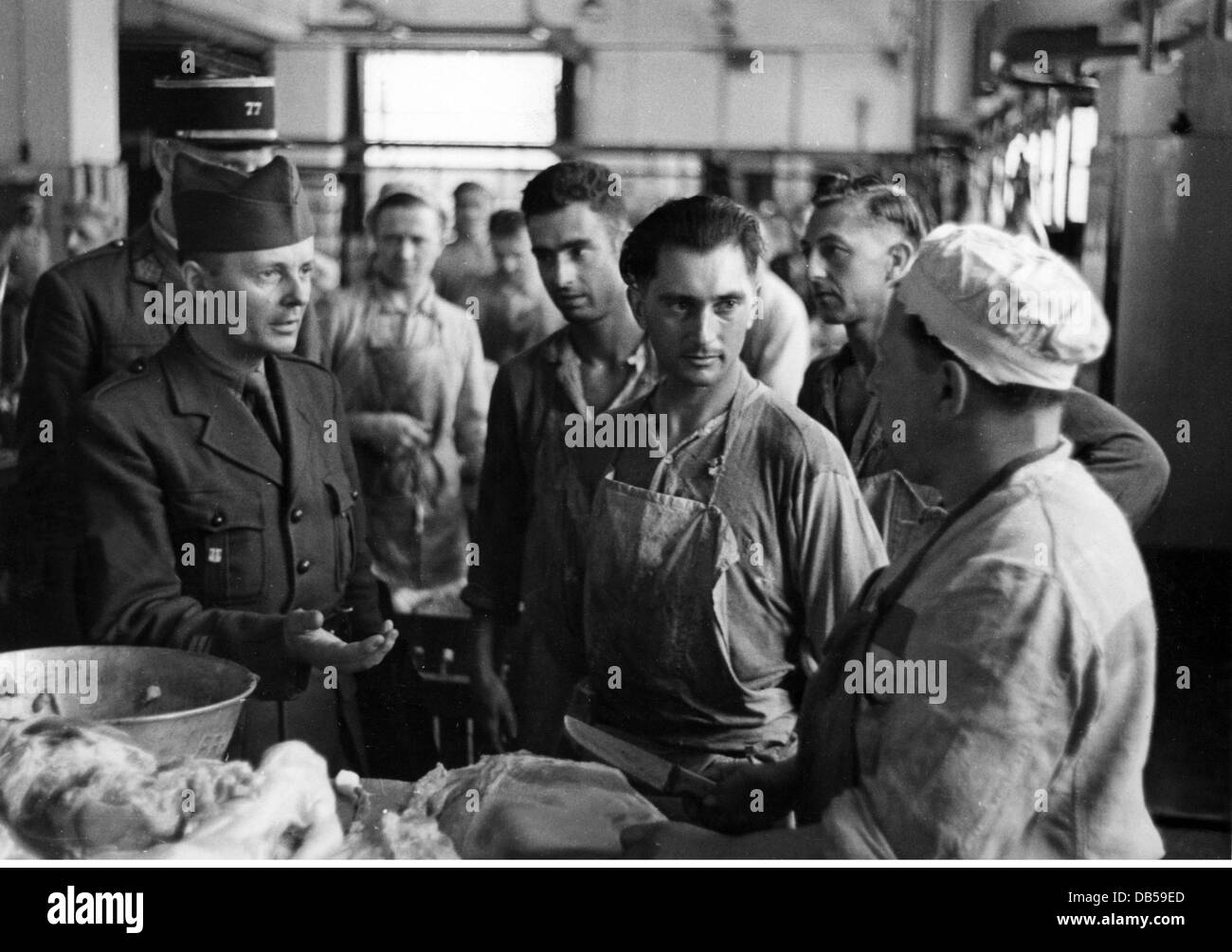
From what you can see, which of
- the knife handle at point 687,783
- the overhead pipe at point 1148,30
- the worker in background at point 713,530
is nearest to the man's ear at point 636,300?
the worker in background at point 713,530

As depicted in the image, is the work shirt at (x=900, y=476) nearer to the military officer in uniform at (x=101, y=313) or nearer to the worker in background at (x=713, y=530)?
the worker in background at (x=713, y=530)


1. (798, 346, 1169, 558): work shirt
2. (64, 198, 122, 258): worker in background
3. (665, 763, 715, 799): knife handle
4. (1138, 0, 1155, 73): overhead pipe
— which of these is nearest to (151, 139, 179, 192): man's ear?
(64, 198, 122, 258): worker in background

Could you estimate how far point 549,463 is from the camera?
9.88 ft

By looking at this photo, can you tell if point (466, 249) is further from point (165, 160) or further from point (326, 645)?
point (326, 645)

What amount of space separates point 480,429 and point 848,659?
3.32 feet

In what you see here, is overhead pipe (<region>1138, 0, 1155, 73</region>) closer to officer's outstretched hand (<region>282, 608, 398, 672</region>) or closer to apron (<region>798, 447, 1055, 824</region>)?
apron (<region>798, 447, 1055, 824</region>)

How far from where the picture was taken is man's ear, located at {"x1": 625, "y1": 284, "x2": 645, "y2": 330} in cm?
285

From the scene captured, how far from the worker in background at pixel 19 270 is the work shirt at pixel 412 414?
590 mm

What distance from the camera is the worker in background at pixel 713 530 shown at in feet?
9.28

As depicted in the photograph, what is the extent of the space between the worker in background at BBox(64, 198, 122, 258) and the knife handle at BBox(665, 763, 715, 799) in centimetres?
155

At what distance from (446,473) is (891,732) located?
1179 mm

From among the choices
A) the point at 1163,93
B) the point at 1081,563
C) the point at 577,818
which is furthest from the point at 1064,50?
the point at 577,818

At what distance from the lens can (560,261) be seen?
2.94 meters

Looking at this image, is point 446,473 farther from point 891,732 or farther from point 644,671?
point 891,732
